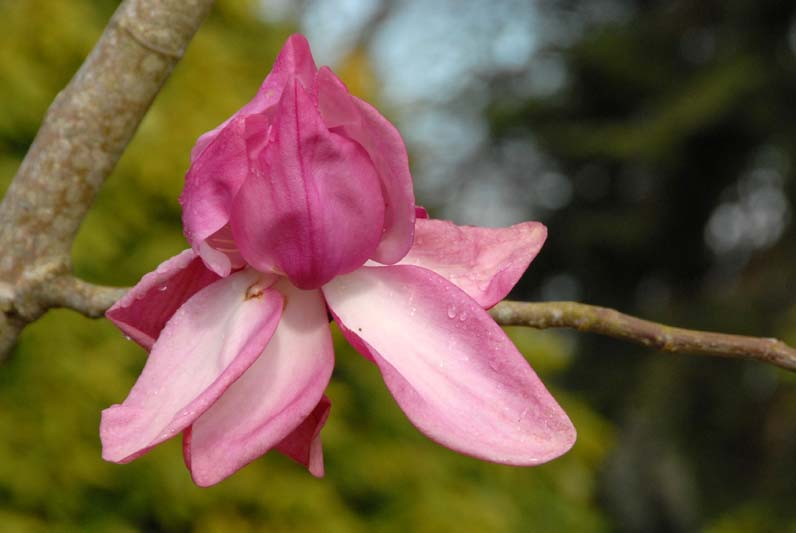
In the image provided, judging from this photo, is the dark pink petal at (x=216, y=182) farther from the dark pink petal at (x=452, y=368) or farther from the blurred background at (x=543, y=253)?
the blurred background at (x=543, y=253)

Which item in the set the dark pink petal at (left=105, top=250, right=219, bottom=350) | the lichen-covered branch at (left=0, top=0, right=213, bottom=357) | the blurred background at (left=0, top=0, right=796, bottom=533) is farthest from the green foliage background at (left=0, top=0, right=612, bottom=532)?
the dark pink petal at (left=105, top=250, right=219, bottom=350)

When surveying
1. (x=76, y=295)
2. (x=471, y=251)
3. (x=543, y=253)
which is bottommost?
(x=543, y=253)

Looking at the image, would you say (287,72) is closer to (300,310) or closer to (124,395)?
(300,310)

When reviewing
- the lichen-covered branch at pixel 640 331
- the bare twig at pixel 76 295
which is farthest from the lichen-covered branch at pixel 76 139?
the lichen-covered branch at pixel 640 331

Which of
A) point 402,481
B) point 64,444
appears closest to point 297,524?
point 402,481

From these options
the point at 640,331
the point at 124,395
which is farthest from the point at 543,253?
the point at 640,331

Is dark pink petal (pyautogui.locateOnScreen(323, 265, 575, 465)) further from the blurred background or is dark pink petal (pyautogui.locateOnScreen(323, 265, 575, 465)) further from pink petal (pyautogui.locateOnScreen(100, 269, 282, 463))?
the blurred background

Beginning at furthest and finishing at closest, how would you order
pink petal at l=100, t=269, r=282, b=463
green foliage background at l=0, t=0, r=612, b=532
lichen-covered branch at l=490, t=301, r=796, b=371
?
green foliage background at l=0, t=0, r=612, b=532 < lichen-covered branch at l=490, t=301, r=796, b=371 < pink petal at l=100, t=269, r=282, b=463
